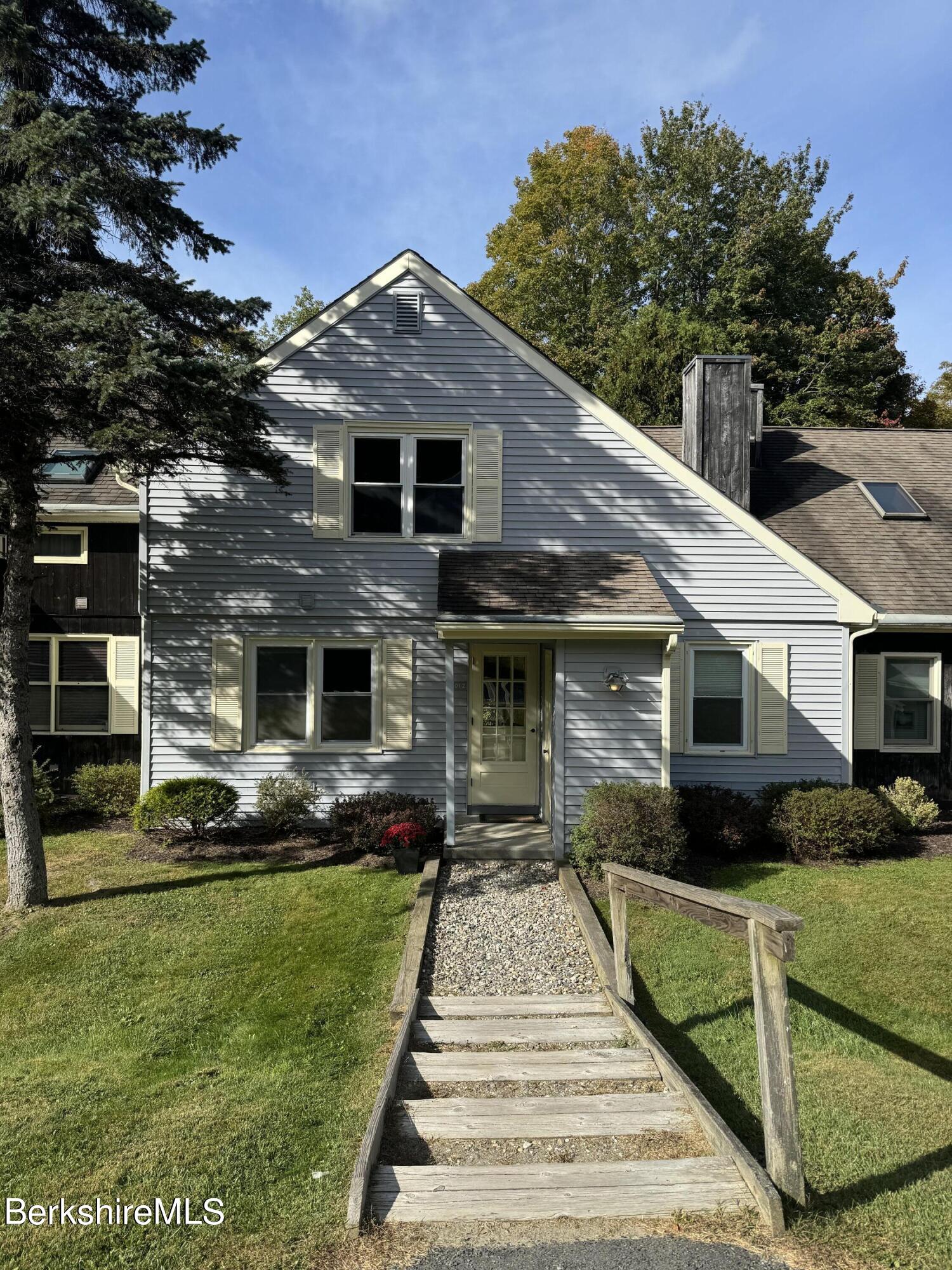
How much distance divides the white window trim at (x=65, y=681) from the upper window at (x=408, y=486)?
4.89 m

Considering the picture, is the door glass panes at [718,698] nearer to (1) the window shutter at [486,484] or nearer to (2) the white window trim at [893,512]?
(1) the window shutter at [486,484]

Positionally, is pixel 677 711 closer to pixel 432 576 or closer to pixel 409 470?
pixel 432 576

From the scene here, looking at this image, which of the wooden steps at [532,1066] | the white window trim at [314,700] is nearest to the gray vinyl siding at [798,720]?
the white window trim at [314,700]

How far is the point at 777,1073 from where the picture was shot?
3.81 meters

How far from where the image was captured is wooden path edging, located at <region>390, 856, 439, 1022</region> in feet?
19.2

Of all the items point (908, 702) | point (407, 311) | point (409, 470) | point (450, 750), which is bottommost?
point (450, 750)

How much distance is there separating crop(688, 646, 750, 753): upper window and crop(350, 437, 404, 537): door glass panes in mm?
4845

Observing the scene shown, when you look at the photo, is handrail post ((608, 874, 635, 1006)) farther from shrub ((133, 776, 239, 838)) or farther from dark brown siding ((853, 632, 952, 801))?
dark brown siding ((853, 632, 952, 801))

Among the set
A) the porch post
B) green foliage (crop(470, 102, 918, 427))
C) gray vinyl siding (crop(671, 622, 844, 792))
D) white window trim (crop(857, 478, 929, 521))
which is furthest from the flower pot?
green foliage (crop(470, 102, 918, 427))

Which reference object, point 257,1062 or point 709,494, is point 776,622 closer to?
point 709,494

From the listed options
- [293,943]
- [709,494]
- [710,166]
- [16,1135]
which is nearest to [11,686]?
[293,943]

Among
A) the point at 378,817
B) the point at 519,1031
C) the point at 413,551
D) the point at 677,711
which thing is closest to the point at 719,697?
the point at 677,711

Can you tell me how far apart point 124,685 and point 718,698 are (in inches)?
370

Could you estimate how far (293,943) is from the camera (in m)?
7.25
